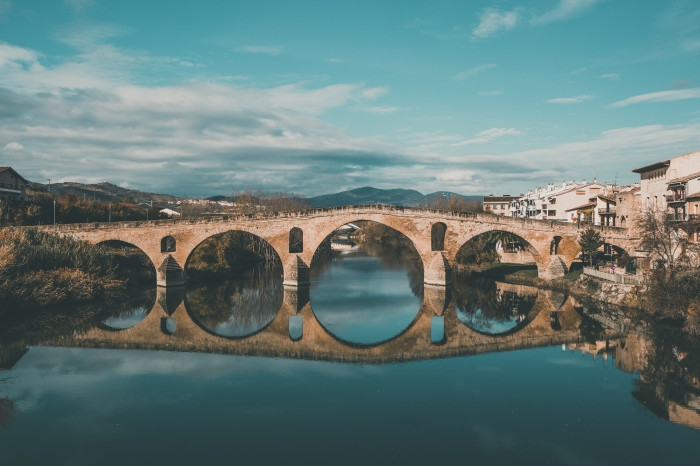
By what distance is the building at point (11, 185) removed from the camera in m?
51.2

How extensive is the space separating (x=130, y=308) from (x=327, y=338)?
14830 mm

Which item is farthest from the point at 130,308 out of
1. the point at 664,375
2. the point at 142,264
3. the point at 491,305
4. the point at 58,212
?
the point at 664,375

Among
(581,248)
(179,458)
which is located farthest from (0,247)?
(581,248)

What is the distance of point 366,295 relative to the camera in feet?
128

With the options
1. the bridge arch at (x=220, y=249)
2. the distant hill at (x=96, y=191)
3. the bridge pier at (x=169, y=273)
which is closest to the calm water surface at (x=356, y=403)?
the bridge pier at (x=169, y=273)

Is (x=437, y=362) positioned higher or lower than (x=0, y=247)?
lower

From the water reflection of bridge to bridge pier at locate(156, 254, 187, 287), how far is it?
8.28 m

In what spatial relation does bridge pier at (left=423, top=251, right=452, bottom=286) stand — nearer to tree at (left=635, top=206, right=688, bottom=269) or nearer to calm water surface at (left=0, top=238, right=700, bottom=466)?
calm water surface at (left=0, top=238, right=700, bottom=466)

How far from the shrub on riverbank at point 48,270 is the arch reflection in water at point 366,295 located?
1499cm

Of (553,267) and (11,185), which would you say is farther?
(11,185)

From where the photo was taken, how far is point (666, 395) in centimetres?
1802

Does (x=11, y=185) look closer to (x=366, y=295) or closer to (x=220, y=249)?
(x=220, y=249)

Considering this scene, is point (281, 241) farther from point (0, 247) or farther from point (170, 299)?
point (0, 247)

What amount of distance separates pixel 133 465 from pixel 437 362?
1303 cm
